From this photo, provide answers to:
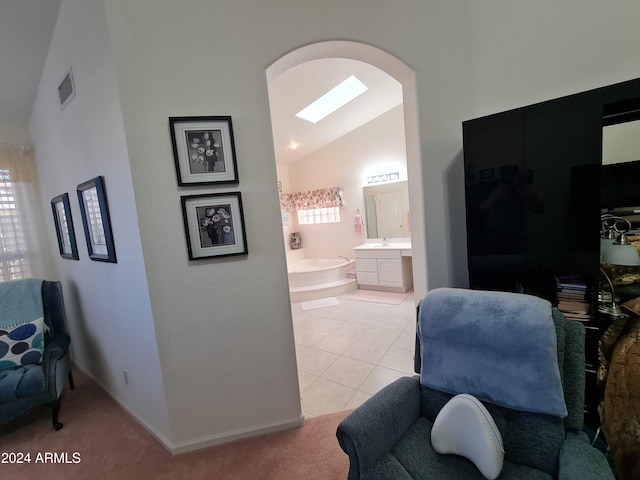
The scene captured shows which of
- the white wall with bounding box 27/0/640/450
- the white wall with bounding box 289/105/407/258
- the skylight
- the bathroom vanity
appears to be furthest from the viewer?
the white wall with bounding box 289/105/407/258

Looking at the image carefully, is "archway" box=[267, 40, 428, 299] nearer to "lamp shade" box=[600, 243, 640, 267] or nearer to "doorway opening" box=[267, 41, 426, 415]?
"doorway opening" box=[267, 41, 426, 415]

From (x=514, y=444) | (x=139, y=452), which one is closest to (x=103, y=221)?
(x=139, y=452)

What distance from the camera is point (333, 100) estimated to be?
385cm

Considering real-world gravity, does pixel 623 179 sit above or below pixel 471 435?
above

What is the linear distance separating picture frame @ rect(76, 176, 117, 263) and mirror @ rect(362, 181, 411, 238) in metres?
3.99

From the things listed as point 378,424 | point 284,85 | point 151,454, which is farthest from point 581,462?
point 284,85

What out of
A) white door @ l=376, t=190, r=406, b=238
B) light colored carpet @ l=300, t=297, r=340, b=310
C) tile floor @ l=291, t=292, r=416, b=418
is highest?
white door @ l=376, t=190, r=406, b=238

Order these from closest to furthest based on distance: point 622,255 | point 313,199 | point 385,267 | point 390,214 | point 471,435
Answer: point 471,435
point 622,255
point 385,267
point 390,214
point 313,199

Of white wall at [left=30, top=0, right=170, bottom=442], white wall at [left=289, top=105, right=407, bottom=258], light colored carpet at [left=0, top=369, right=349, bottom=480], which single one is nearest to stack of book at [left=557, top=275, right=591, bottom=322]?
light colored carpet at [left=0, top=369, right=349, bottom=480]

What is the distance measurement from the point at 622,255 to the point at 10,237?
189 inches

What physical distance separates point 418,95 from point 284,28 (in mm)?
933

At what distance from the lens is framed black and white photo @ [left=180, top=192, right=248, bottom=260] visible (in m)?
1.53

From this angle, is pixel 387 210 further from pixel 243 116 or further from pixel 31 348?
pixel 31 348

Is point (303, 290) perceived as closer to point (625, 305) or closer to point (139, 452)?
point (139, 452)
